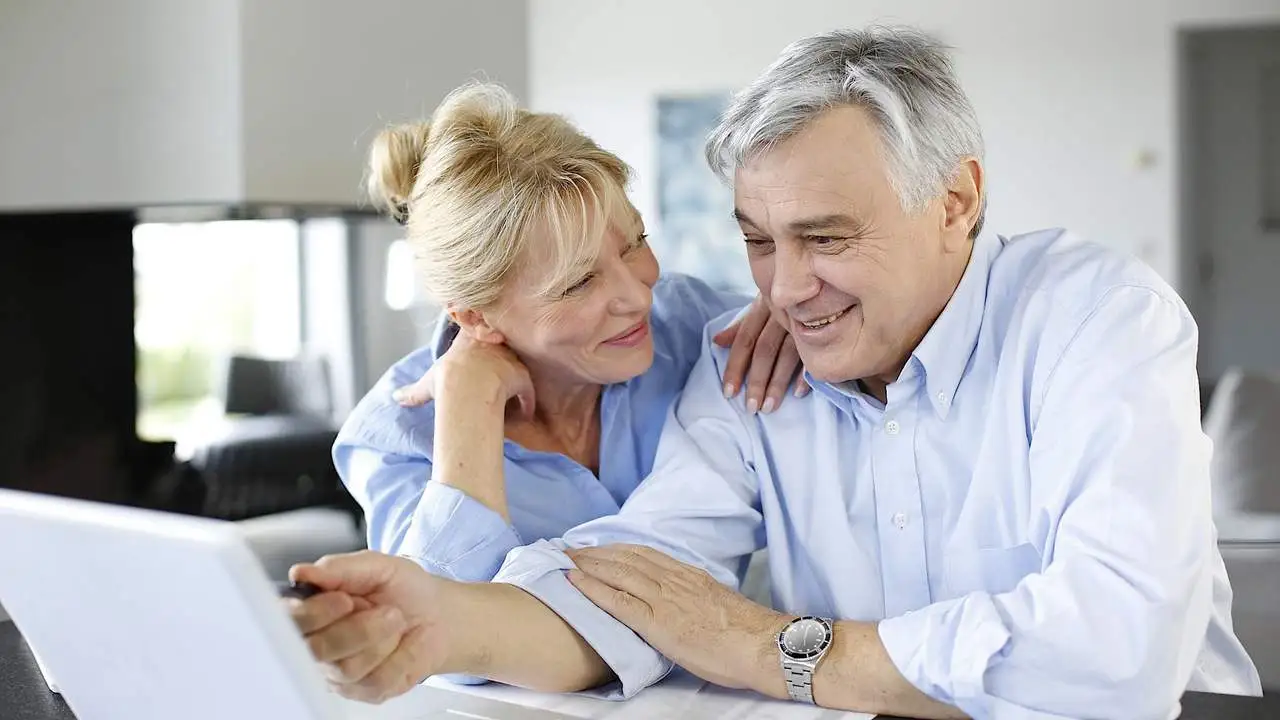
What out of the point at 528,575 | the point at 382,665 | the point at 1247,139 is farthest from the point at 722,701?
the point at 1247,139

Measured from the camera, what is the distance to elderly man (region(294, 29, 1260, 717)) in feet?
3.86

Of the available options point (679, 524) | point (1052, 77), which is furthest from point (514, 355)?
point (1052, 77)

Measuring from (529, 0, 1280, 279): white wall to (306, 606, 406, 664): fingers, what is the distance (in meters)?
6.23

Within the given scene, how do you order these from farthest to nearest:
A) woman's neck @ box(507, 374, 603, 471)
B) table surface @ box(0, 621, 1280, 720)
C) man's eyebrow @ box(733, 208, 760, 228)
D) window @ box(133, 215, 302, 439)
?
window @ box(133, 215, 302, 439) < woman's neck @ box(507, 374, 603, 471) < man's eyebrow @ box(733, 208, 760, 228) < table surface @ box(0, 621, 1280, 720)

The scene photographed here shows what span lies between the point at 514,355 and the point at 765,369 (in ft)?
1.22

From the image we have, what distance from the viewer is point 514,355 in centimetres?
179

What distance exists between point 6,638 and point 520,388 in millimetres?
678

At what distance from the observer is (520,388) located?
5.80 ft

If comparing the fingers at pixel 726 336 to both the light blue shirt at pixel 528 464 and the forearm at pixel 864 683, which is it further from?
the forearm at pixel 864 683

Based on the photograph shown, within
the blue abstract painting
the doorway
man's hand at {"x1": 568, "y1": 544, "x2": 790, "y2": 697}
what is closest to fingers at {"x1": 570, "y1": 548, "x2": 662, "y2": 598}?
man's hand at {"x1": 568, "y1": 544, "x2": 790, "y2": 697}

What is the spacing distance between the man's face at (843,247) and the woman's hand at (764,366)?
0.09 meters

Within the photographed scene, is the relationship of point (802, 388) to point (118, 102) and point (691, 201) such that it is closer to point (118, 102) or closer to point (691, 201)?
point (118, 102)

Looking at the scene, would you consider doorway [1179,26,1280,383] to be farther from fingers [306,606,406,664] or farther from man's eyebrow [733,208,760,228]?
fingers [306,606,406,664]

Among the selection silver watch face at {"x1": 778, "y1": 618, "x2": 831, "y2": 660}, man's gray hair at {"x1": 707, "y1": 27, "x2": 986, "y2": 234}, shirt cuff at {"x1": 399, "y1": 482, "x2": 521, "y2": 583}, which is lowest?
silver watch face at {"x1": 778, "y1": 618, "x2": 831, "y2": 660}
